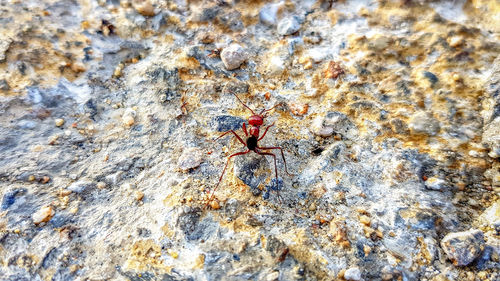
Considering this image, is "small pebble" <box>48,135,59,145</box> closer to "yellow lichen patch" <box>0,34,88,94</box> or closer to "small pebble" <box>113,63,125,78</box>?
"yellow lichen patch" <box>0,34,88,94</box>

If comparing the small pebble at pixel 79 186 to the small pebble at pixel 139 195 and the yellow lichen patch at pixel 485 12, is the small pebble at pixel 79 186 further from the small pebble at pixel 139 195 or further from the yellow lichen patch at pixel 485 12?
the yellow lichen patch at pixel 485 12

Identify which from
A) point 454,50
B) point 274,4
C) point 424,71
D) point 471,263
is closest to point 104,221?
point 471,263

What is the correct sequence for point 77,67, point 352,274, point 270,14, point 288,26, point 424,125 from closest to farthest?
point 352,274 < point 424,125 < point 77,67 < point 288,26 < point 270,14

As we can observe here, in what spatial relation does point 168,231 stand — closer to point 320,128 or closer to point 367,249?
point 367,249

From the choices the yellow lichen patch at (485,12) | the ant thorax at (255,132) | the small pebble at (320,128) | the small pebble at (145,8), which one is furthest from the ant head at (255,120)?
the yellow lichen patch at (485,12)

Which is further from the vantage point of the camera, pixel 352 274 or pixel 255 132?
pixel 255 132

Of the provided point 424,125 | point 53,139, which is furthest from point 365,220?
point 53,139
